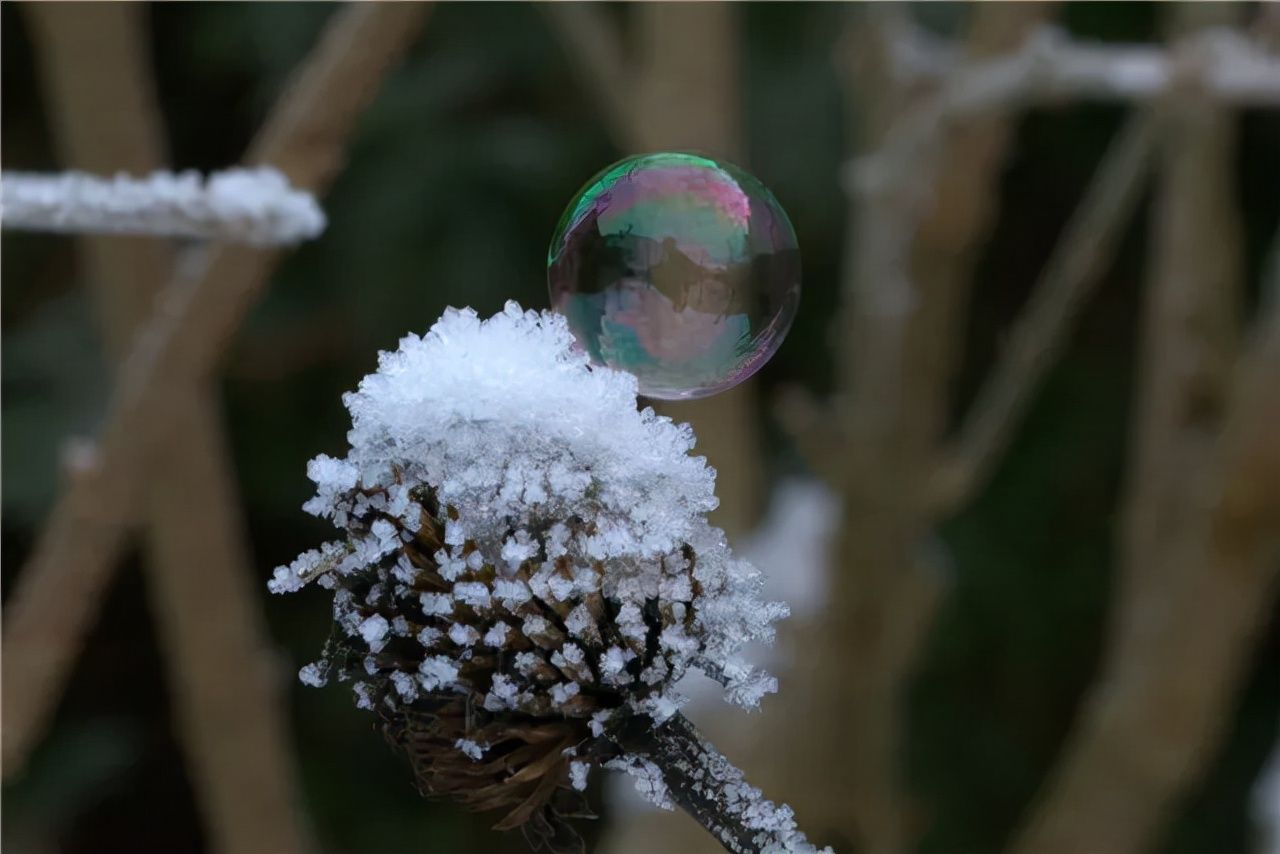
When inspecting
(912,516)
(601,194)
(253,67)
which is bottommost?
(601,194)

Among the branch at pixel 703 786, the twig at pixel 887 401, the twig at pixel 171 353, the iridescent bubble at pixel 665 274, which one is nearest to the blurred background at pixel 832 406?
the twig at pixel 887 401

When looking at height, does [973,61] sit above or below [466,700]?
above

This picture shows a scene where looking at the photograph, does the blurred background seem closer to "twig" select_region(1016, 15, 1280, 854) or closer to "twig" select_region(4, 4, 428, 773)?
"twig" select_region(1016, 15, 1280, 854)

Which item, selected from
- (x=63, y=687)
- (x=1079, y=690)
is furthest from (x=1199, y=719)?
(x=63, y=687)

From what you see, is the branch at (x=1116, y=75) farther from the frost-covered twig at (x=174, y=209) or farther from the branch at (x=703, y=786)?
the branch at (x=703, y=786)

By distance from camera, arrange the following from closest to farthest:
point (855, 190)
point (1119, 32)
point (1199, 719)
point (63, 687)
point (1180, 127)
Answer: point (1199, 719) < point (1180, 127) < point (855, 190) < point (1119, 32) < point (63, 687)

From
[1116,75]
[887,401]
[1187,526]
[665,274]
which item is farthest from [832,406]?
[665,274]

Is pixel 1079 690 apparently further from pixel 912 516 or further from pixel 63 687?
pixel 63 687

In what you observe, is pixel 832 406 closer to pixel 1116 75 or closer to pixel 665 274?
pixel 1116 75
